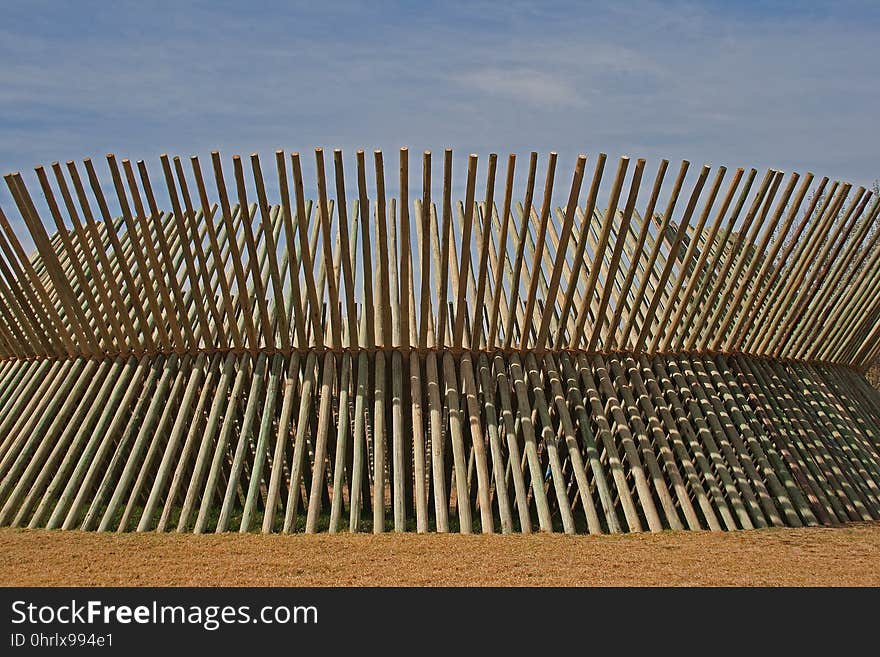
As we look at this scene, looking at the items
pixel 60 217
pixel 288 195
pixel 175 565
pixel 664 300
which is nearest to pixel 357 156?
pixel 288 195

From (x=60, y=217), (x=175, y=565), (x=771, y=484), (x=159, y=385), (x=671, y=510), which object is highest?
(x=60, y=217)

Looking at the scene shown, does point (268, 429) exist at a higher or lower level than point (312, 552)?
higher

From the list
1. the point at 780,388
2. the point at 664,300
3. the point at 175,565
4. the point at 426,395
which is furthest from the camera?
the point at 664,300

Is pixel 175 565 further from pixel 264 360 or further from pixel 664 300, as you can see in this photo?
pixel 664 300

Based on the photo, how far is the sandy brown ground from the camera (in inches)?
205

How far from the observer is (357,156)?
23.1 feet

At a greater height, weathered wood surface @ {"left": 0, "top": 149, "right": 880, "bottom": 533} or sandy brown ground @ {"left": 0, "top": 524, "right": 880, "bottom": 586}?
weathered wood surface @ {"left": 0, "top": 149, "right": 880, "bottom": 533}

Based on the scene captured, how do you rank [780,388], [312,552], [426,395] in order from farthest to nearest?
[780,388]
[426,395]
[312,552]

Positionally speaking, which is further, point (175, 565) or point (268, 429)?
point (268, 429)

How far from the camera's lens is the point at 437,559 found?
18.8 feet

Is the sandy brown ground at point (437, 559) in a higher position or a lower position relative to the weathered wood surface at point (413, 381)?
lower

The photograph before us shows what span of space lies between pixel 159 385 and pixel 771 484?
4.98m

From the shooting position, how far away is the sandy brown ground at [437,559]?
5.22m

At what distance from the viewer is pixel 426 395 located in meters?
8.20
